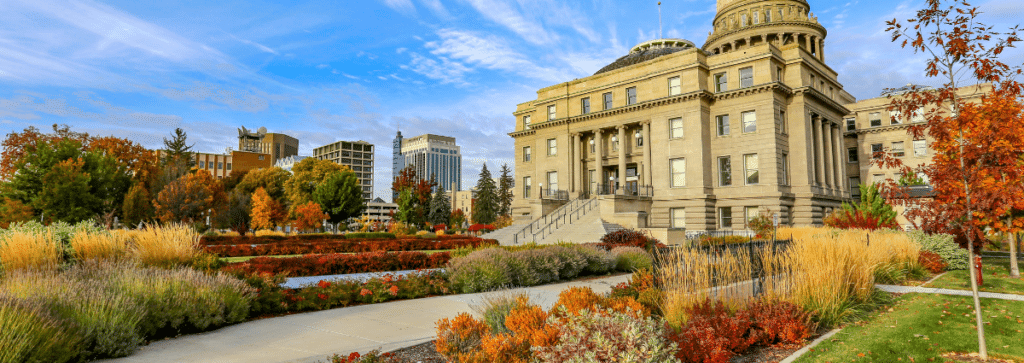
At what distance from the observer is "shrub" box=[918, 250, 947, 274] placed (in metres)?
15.1

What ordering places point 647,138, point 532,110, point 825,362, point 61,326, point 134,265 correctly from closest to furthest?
1. point 61,326
2. point 825,362
3. point 134,265
4. point 647,138
5. point 532,110

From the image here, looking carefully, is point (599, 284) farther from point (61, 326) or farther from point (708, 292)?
point (61, 326)

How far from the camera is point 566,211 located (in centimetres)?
3644

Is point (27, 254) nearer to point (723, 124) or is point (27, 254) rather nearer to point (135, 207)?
point (135, 207)

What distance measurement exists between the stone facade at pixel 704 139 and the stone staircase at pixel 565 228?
1432 millimetres

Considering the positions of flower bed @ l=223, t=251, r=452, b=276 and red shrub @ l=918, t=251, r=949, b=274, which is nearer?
flower bed @ l=223, t=251, r=452, b=276

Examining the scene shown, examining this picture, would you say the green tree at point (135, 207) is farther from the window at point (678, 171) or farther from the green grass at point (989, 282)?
the green grass at point (989, 282)

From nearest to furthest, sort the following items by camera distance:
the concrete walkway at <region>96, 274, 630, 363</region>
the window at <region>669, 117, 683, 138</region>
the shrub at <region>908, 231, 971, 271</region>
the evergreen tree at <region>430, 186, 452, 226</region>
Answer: the concrete walkway at <region>96, 274, 630, 363</region>, the shrub at <region>908, 231, 971, 271</region>, the window at <region>669, 117, 683, 138</region>, the evergreen tree at <region>430, 186, 452, 226</region>

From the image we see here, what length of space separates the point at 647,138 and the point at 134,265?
1376 inches

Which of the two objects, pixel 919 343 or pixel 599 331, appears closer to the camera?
pixel 599 331

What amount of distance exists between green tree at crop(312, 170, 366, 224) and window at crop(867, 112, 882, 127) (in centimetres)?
5331

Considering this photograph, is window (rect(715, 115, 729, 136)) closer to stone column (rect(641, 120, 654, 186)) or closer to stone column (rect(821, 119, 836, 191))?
stone column (rect(641, 120, 654, 186))

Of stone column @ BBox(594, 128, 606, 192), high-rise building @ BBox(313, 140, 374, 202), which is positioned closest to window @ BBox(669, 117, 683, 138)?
stone column @ BBox(594, 128, 606, 192)

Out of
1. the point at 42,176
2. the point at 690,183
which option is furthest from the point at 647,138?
the point at 42,176
